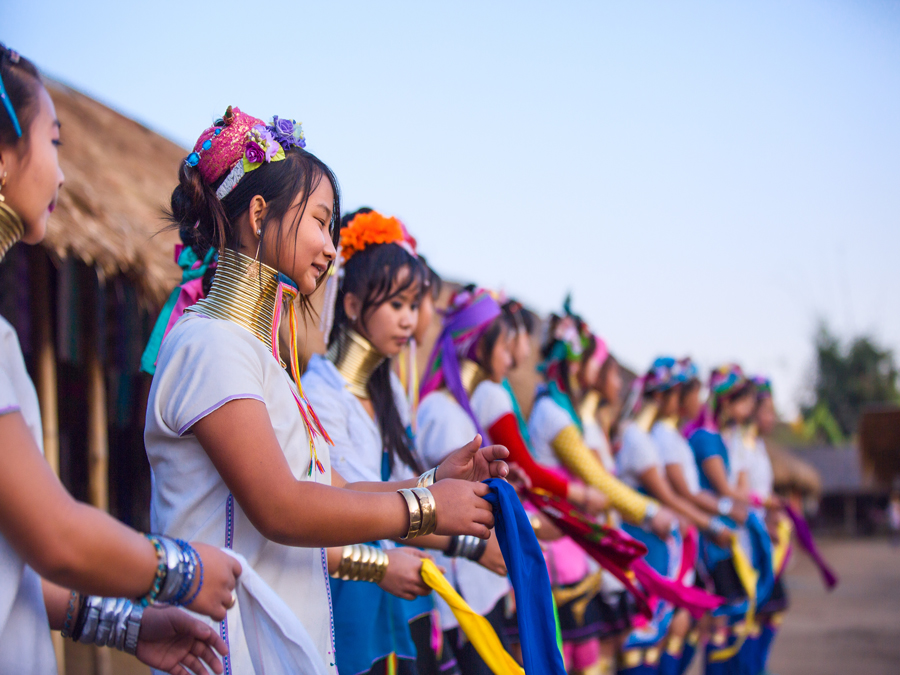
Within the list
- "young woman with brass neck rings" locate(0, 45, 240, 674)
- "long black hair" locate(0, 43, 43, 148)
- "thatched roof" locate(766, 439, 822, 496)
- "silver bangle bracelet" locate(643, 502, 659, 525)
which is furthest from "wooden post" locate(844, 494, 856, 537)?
"long black hair" locate(0, 43, 43, 148)

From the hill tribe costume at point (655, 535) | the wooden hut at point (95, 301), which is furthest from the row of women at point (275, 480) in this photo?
the wooden hut at point (95, 301)

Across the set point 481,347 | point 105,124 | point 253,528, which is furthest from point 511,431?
point 105,124

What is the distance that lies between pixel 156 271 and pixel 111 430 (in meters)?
2.13

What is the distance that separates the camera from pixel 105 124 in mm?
6309

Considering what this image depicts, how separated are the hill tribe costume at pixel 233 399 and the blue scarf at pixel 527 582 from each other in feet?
1.34

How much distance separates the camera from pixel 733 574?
579 cm

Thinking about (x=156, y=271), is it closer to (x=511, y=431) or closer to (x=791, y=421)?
(x=511, y=431)

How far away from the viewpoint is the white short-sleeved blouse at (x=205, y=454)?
144 cm

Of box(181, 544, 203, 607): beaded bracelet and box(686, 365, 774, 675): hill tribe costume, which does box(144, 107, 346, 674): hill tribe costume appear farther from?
box(686, 365, 774, 675): hill tribe costume

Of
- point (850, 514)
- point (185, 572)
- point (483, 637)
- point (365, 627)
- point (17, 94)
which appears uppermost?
point (17, 94)

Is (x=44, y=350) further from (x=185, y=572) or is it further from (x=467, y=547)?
(x=185, y=572)

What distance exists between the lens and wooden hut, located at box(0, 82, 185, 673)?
4434mm

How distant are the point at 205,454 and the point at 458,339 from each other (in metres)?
2.47

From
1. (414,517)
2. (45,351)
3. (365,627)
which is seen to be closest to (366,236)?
(365,627)
